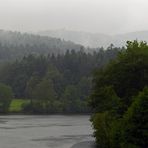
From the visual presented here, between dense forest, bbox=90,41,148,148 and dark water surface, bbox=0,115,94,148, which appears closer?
dense forest, bbox=90,41,148,148

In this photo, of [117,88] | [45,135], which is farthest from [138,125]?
[45,135]

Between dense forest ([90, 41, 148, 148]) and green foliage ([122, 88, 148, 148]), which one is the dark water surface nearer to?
dense forest ([90, 41, 148, 148])

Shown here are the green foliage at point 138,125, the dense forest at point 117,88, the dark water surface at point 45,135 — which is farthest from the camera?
the dark water surface at point 45,135

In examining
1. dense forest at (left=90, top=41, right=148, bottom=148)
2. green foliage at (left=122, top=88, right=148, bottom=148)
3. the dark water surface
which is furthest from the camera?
the dark water surface

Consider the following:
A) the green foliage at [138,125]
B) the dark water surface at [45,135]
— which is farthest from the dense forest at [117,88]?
the dark water surface at [45,135]

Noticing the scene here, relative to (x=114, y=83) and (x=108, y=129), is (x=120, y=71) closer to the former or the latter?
(x=114, y=83)

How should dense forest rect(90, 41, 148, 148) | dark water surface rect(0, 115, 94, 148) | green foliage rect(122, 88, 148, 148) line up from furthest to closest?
dark water surface rect(0, 115, 94, 148)
dense forest rect(90, 41, 148, 148)
green foliage rect(122, 88, 148, 148)

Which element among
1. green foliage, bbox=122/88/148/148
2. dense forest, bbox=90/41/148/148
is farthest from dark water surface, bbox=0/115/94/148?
Answer: green foliage, bbox=122/88/148/148

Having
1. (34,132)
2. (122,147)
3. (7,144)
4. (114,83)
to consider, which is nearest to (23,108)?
(34,132)

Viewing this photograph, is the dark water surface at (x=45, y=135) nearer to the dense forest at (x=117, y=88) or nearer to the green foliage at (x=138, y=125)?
the dense forest at (x=117, y=88)

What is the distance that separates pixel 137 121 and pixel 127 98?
24.3 m

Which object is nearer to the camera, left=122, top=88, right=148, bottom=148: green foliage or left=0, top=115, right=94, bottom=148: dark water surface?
left=122, top=88, right=148, bottom=148: green foliage

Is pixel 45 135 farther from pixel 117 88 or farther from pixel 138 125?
pixel 138 125

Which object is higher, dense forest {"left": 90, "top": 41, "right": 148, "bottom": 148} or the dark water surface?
dense forest {"left": 90, "top": 41, "right": 148, "bottom": 148}
